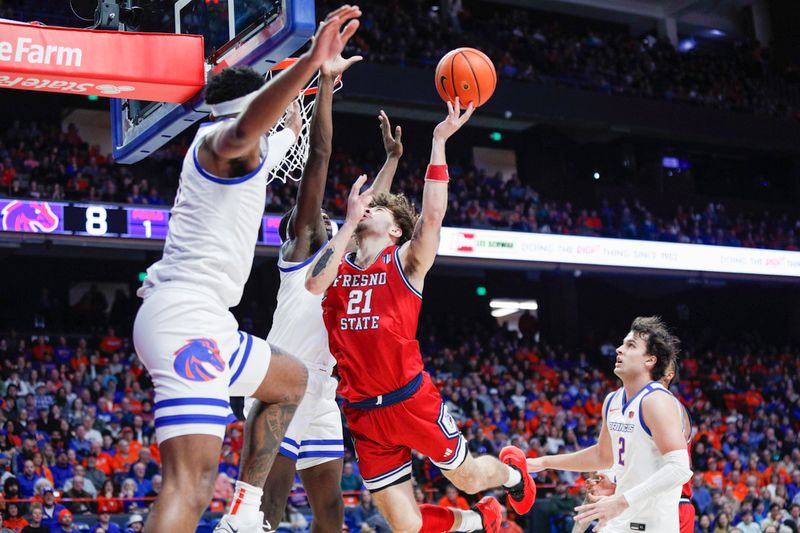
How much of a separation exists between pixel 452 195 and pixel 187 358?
17.9 meters

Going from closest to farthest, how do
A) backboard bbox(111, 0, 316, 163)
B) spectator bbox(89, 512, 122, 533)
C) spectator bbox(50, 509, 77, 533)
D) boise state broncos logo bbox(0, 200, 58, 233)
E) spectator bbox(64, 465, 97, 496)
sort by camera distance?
backboard bbox(111, 0, 316, 163) → spectator bbox(50, 509, 77, 533) → spectator bbox(89, 512, 122, 533) → spectator bbox(64, 465, 97, 496) → boise state broncos logo bbox(0, 200, 58, 233)

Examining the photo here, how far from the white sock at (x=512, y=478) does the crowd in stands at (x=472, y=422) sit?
5.67 m

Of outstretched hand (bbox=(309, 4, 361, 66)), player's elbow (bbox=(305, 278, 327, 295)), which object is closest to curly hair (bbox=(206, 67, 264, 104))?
outstretched hand (bbox=(309, 4, 361, 66))

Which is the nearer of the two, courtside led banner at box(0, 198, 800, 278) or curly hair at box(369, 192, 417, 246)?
curly hair at box(369, 192, 417, 246)

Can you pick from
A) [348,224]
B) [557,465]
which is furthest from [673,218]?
[348,224]

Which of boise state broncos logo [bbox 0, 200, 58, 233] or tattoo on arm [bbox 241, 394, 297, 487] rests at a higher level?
boise state broncos logo [bbox 0, 200, 58, 233]

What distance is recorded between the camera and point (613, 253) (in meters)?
20.0

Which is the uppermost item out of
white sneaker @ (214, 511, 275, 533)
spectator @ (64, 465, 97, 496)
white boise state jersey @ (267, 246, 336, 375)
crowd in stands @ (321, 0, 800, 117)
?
crowd in stands @ (321, 0, 800, 117)

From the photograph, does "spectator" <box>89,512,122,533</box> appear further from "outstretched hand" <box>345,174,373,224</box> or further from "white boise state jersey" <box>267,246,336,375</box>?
"outstretched hand" <box>345,174,373,224</box>

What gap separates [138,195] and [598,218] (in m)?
11.4

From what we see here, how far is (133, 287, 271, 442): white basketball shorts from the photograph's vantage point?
12.1ft

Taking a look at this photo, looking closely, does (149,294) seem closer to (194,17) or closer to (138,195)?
(194,17)

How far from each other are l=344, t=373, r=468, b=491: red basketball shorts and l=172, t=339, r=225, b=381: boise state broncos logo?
4.44ft

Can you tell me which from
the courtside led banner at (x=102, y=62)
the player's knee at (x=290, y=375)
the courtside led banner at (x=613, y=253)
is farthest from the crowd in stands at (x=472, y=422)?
the player's knee at (x=290, y=375)
